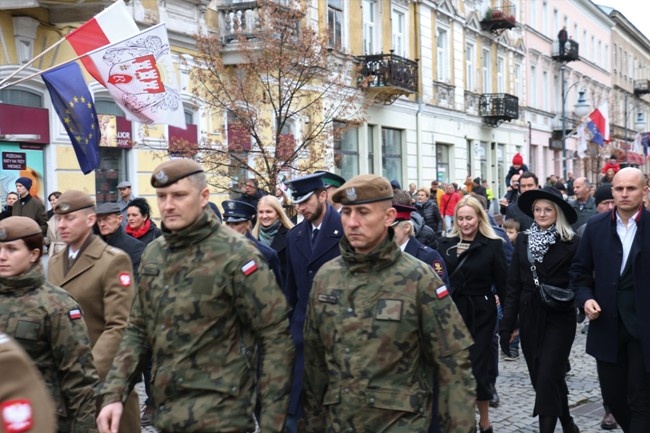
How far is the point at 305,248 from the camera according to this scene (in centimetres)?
588

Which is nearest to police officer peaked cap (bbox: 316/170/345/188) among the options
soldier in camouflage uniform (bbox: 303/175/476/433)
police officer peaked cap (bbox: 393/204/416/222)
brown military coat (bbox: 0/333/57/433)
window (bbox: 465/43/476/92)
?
police officer peaked cap (bbox: 393/204/416/222)

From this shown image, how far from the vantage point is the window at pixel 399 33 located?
26.3 m

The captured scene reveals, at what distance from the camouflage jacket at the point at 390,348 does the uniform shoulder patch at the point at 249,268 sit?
339 millimetres

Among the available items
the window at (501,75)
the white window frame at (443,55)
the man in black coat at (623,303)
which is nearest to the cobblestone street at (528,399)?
the man in black coat at (623,303)

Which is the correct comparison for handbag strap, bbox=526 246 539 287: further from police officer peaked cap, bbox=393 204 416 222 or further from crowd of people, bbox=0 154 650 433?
police officer peaked cap, bbox=393 204 416 222

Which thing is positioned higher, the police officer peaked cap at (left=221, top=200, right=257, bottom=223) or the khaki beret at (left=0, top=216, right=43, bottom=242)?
the police officer peaked cap at (left=221, top=200, right=257, bottom=223)

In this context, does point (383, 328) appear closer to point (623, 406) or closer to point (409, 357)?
point (409, 357)

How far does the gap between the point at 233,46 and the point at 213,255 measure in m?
13.7

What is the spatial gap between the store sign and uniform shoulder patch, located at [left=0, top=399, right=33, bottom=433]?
13.6 metres

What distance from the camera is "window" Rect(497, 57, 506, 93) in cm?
3609

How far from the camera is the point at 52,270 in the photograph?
207 inches

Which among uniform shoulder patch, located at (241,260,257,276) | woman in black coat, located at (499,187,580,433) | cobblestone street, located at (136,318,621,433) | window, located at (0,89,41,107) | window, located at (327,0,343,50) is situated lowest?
cobblestone street, located at (136,318,621,433)

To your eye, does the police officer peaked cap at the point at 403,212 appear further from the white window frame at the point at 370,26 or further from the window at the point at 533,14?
the window at the point at 533,14

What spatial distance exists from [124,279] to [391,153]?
2153 cm
